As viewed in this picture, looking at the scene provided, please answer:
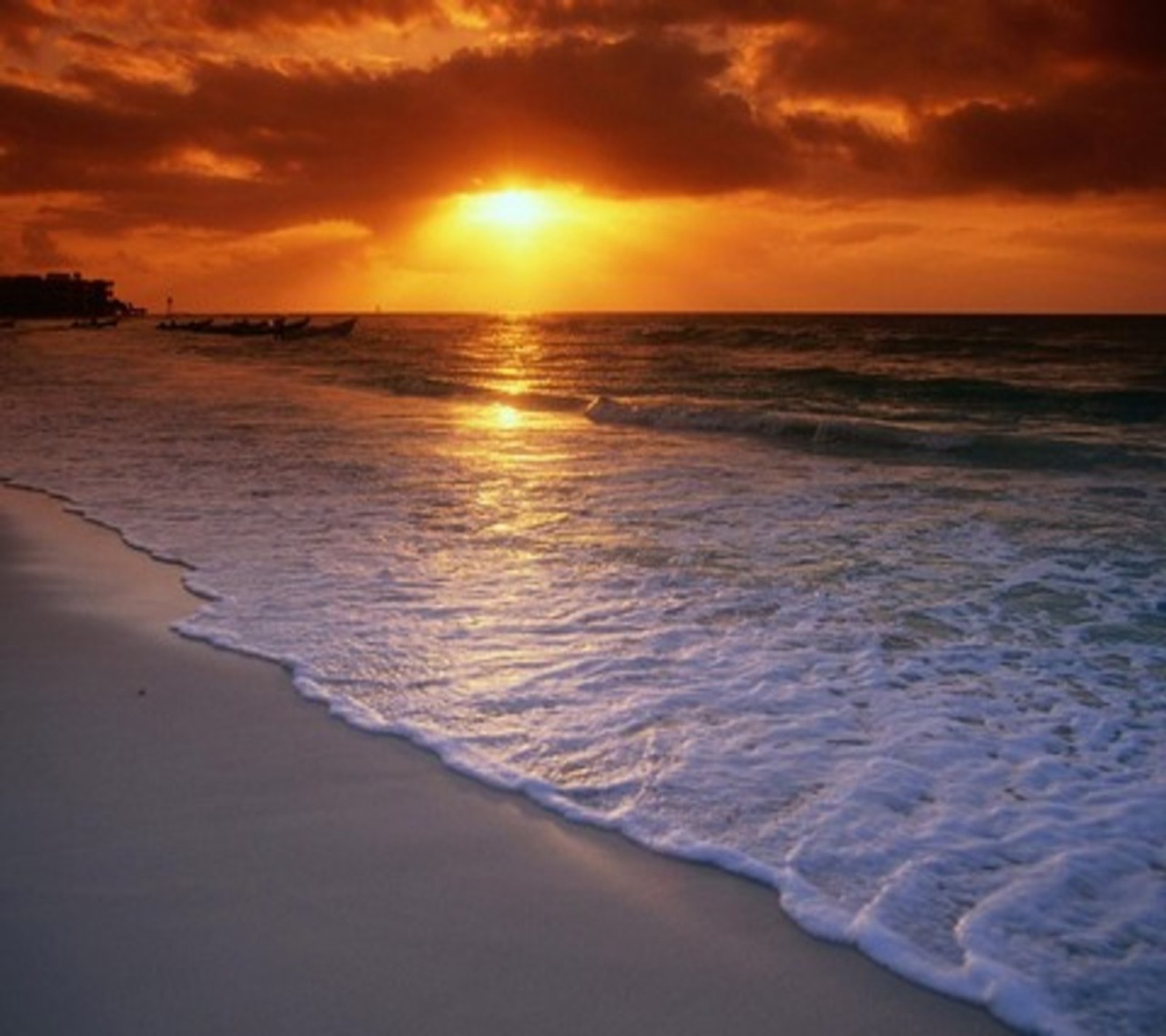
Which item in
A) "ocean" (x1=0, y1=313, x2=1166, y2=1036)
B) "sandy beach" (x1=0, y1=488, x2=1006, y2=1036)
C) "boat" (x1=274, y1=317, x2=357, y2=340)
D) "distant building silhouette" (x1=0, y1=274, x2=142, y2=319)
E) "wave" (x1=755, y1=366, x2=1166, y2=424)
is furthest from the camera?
"distant building silhouette" (x1=0, y1=274, x2=142, y2=319)

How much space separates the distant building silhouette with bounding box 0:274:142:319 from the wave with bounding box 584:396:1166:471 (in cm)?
14263

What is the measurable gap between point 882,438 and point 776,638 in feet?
46.9

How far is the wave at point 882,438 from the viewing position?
16781mm

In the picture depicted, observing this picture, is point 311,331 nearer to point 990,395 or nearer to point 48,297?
point 990,395

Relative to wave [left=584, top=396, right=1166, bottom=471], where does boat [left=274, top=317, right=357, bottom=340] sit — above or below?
above

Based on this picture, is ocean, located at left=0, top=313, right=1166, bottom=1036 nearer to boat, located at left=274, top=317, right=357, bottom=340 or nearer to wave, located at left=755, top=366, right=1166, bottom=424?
wave, located at left=755, top=366, right=1166, bottom=424

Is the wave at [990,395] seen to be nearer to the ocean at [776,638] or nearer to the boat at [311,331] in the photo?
the ocean at [776,638]

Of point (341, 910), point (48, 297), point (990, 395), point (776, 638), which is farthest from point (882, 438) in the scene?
point (48, 297)

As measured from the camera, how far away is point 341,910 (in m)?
3.22

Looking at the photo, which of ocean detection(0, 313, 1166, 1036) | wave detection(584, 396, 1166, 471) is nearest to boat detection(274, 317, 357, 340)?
wave detection(584, 396, 1166, 471)

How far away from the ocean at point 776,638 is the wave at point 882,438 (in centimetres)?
19

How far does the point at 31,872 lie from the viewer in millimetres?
3396

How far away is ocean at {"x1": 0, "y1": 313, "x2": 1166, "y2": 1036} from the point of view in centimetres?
345

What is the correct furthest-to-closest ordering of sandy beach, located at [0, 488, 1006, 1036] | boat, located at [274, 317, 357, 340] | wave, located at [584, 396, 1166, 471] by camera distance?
boat, located at [274, 317, 357, 340] → wave, located at [584, 396, 1166, 471] → sandy beach, located at [0, 488, 1006, 1036]
